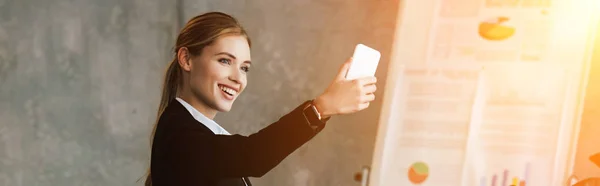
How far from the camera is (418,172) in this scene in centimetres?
128

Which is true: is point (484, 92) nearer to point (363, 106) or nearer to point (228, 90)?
point (363, 106)

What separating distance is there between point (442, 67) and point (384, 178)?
237mm

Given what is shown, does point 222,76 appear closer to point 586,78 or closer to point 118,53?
point 118,53

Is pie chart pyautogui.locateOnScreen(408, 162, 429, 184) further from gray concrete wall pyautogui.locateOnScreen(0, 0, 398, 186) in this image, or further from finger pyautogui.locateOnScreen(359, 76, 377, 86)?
gray concrete wall pyautogui.locateOnScreen(0, 0, 398, 186)

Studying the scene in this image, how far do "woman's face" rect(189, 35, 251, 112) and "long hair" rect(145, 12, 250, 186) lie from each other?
0.01 m

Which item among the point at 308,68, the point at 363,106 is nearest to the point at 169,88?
the point at 308,68

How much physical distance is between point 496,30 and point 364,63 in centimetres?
26

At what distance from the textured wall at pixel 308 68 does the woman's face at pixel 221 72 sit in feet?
0.06

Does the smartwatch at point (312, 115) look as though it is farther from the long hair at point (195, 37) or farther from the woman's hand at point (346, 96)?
the long hair at point (195, 37)

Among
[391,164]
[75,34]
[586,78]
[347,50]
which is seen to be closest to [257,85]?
[347,50]

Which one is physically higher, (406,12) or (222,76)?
(406,12)

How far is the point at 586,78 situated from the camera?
121cm

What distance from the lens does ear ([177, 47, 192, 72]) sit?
1.49 meters

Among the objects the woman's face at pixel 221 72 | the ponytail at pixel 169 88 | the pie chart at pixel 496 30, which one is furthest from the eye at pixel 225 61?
the pie chart at pixel 496 30
